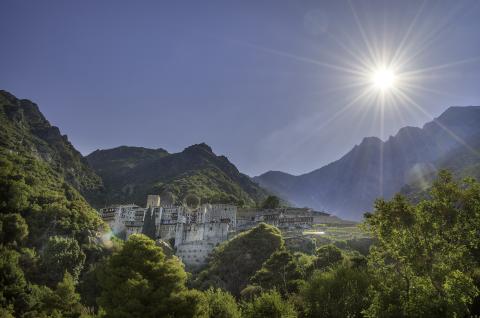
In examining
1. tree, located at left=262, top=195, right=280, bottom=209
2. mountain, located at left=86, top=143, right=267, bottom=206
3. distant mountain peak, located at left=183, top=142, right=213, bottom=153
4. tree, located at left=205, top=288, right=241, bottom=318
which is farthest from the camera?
distant mountain peak, located at left=183, top=142, right=213, bottom=153

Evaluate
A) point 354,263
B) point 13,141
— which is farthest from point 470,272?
point 13,141

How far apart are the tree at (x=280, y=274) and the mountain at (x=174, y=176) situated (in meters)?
62.9

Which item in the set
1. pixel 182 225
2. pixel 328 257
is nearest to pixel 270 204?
pixel 182 225

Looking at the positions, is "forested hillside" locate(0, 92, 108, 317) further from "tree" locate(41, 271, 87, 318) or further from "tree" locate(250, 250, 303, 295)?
"tree" locate(250, 250, 303, 295)

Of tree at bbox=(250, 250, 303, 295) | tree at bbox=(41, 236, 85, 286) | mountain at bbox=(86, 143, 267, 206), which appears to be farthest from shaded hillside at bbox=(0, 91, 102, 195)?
tree at bbox=(250, 250, 303, 295)

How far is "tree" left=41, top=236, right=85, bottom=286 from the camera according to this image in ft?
164

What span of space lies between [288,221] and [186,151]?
303 ft

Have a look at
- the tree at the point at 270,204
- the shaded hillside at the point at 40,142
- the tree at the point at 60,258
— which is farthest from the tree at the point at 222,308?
the shaded hillside at the point at 40,142

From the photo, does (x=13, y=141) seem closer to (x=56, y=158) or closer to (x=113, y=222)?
(x=56, y=158)

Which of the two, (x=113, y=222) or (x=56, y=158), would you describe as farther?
(x=56, y=158)

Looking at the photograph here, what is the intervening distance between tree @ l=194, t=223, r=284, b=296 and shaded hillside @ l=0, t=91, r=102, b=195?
65570mm

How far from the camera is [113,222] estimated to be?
3108 inches

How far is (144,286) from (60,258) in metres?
33.5

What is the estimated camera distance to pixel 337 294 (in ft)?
85.8
